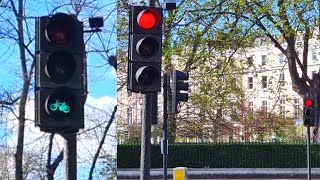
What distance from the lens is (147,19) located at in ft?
28.6

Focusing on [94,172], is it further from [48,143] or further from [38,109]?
[38,109]

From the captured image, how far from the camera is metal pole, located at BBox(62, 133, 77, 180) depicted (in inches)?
253

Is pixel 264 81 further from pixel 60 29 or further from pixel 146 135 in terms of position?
pixel 60 29

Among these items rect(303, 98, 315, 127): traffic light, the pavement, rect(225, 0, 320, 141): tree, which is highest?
rect(225, 0, 320, 141): tree

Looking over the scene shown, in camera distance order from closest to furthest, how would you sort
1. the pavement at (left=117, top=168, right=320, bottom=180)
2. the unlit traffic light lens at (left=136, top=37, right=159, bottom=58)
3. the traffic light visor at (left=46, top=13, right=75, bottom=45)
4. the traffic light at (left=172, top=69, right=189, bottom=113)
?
1. the traffic light visor at (left=46, top=13, right=75, bottom=45)
2. the unlit traffic light lens at (left=136, top=37, right=159, bottom=58)
3. the traffic light at (left=172, top=69, right=189, bottom=113)
4. the pavement at (left=117, top=168, right=320, bottom=180)

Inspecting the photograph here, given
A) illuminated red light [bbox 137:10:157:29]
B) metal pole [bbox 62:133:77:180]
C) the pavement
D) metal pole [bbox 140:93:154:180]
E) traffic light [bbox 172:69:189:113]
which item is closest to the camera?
metal pole [bbox 62:133:77:180]

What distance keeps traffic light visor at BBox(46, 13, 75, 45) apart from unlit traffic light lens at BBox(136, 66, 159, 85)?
2.18 m

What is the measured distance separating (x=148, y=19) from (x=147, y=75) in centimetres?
73

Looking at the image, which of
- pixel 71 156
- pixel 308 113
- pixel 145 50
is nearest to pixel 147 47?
pixel 145 50

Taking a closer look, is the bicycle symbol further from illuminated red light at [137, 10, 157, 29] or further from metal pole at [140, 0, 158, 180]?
metal pole at [140, 0, 158, 180]

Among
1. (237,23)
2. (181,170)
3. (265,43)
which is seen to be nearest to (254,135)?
(265,43)

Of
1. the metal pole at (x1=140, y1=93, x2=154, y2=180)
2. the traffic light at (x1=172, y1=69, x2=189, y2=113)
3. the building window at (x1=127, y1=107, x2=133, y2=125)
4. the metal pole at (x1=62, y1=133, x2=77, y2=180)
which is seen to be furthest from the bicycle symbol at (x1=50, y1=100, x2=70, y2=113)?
the building window at (x1=127, y1=107, x2=133, y2=125)

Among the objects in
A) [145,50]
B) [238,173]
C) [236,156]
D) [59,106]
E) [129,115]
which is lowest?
[238,173]

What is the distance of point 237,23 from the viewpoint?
38250 millimetres
